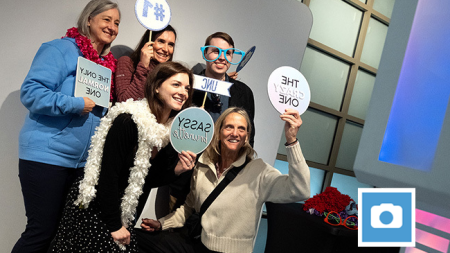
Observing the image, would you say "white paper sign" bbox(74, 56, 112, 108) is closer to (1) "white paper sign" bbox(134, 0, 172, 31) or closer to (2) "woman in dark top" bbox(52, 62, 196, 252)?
(2) "woman in dark top" bbox(52, 62, 196, 252)

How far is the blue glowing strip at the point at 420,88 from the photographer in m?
0.87

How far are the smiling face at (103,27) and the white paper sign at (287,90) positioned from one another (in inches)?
34.3

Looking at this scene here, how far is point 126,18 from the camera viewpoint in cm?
246

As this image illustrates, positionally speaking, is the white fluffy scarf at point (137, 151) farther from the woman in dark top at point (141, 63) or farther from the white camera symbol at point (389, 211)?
the white camera symbol at point (389, 211)

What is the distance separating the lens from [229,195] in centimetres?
197

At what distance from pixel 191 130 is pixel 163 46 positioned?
0.70m

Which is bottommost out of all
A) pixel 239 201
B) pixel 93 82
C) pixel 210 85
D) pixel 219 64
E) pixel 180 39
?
pixel 239 201

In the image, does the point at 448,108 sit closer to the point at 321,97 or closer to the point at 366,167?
the point at 366,167

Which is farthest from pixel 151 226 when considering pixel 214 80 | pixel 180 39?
pixel 180 39

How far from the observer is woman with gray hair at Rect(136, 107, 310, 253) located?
191 cm

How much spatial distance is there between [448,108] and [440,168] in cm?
14

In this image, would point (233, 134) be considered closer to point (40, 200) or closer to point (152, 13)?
point (152, 13)

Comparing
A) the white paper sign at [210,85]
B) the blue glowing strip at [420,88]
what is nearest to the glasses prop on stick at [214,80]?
the white paper sign at [210,85]

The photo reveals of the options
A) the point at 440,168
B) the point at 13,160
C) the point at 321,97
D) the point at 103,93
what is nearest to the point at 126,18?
the point at 103,93
